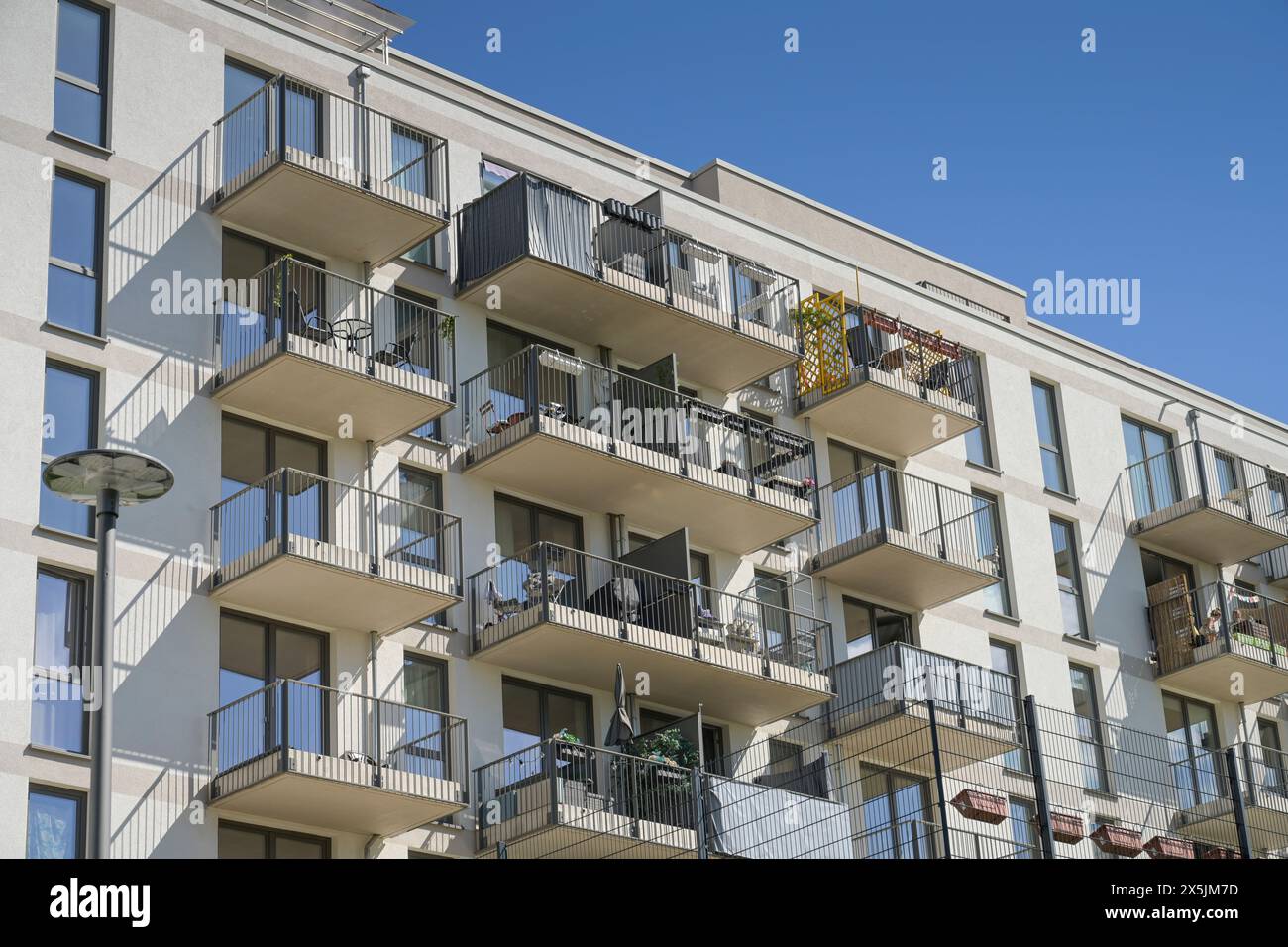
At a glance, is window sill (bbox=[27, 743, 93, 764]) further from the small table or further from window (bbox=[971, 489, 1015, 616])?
window (bbox=[971, 489, 1015, 616])

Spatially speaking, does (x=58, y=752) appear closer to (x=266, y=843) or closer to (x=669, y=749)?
(x=266, y=843)

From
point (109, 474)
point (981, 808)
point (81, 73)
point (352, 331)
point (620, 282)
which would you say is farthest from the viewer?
point (620, 282)

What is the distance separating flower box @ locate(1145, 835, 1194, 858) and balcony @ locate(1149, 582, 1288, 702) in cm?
1537

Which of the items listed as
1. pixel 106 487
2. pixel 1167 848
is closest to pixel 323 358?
pixel 106 487

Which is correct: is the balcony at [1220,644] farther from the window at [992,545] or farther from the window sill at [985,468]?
the window sill at [985,468]

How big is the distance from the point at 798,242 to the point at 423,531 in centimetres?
1111

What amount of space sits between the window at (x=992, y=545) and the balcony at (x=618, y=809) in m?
8.94

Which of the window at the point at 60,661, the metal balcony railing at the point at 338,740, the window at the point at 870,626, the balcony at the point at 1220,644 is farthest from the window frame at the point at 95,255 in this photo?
the balcony at the point at 1220,644

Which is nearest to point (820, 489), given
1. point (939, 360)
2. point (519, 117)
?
point (939, 360)

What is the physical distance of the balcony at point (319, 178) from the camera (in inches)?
1054

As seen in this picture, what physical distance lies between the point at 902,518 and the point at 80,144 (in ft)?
50.2

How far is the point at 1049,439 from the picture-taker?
38594mm
